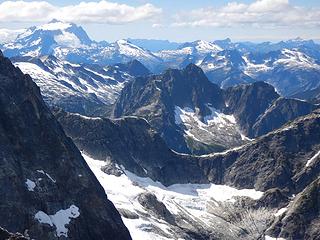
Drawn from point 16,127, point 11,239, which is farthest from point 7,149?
point 11,239

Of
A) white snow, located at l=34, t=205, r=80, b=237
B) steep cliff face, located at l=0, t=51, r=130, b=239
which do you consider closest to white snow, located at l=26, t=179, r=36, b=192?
steep cliff face, located at l=0, t=51, r=130, b=239

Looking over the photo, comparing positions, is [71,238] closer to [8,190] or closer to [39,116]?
[8,190]

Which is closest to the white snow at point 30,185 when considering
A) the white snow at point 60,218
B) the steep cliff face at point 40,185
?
the steep cliff face at point 40,185

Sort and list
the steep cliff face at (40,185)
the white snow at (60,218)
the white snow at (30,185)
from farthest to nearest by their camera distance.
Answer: the white snow at (30,185) → the white snow at (60,218) → the steep cliff face at (40,185)

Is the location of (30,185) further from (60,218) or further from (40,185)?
(60,218)

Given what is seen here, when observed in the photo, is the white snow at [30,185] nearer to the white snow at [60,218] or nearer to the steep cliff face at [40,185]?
the steep cliff face at [40,185]

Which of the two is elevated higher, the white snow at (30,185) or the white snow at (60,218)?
the white snow at (30,185)

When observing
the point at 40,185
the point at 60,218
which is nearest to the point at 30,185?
the point at 40,185
